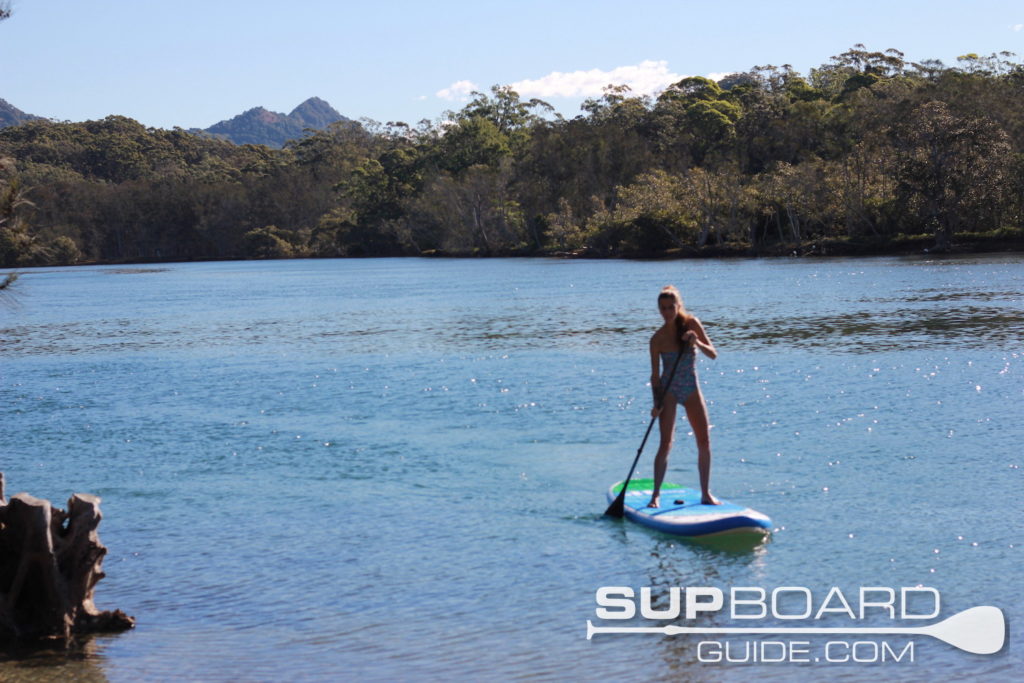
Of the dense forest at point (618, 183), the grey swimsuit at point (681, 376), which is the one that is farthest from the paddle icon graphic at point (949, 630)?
the dense forest at point (618, 183)

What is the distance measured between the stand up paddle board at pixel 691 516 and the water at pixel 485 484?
20 cm

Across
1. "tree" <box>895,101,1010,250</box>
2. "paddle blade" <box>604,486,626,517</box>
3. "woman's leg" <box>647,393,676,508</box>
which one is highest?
Result: "tree" <box>895,101,1010,250</box>

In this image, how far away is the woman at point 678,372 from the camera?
36.7ft

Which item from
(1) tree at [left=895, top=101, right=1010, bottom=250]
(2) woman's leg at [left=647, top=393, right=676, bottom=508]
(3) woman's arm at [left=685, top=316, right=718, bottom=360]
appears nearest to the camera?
(3) woman's arm at [left=685, top=316, right=718, bottom=360]

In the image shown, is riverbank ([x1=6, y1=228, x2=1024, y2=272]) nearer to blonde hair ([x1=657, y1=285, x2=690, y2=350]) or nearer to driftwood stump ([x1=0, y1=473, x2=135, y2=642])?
blonde hair ([x1=657, y1=285, x2=690, y2=350])

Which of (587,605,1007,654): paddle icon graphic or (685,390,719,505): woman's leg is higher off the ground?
(685,390,719,505): woman's leg

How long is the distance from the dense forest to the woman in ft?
53.8

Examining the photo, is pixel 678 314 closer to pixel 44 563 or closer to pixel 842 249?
pixel 44 563

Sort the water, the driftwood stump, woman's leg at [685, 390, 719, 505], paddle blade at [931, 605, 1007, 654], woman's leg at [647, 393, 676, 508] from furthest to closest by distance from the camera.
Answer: woman's leg at [647, 393, 676, 508] → woman's leg at [685, 390, 719, 505] → the water → the driftwood stump → paddle blade at [931, 605, 1007, 654]

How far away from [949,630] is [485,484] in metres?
7.60

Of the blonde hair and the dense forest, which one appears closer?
the blonde hair

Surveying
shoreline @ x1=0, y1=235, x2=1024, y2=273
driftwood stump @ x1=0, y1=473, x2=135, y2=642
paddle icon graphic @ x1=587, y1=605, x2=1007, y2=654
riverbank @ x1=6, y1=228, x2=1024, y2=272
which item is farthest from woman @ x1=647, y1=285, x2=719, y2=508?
riverbank @ x1=6, y1=228, x2=1024, y2=272

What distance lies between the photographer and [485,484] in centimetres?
1552

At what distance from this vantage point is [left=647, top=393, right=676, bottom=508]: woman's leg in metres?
11.7
